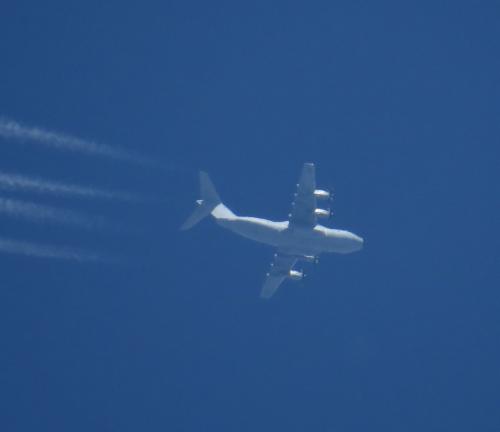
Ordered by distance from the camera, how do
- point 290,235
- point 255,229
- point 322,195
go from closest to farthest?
1. point 255,229
2. point 322,195
3. point 290,235

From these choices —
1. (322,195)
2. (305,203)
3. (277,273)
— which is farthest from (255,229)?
(277,273)

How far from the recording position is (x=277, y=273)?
9256 cm

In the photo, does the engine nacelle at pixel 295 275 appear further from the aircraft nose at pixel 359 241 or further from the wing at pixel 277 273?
the aircraft nose at pixel 359 241

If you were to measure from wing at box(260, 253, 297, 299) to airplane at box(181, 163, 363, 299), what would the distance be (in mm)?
2929

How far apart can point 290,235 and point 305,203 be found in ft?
8.58

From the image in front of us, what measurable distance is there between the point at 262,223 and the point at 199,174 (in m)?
6.47

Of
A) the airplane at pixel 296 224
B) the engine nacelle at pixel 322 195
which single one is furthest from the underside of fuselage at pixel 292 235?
the engine nacelle at pixel 322 195

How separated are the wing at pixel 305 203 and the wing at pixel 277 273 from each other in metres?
5.87

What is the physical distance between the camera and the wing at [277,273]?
301ft

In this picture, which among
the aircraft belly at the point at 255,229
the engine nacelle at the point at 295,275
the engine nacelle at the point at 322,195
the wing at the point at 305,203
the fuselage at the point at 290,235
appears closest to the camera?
the wing at the point at 305,203

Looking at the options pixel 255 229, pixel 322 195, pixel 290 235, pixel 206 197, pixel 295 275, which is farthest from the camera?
pixel 295 275

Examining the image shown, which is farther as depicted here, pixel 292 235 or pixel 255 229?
pixel 292 235

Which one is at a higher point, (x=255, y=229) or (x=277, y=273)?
(x=255, y=229)

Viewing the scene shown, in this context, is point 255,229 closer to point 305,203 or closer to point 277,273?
point 305,203
